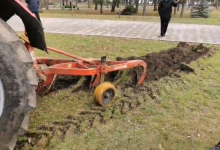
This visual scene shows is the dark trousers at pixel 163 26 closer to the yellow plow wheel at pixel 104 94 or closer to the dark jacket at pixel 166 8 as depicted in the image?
the dark jacket at pixel 166 8

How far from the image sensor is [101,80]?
14.2 feet

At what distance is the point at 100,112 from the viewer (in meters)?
3.91

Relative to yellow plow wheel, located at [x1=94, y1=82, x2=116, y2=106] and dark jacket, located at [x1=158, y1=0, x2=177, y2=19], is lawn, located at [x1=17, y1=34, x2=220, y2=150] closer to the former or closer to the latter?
yellow plow wheel, located at [x1=94, y1=82, x2=116, y2=106]

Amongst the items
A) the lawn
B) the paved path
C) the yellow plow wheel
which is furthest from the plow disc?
the paved path

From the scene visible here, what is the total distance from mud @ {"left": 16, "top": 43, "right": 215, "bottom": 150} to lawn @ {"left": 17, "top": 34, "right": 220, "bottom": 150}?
0.02 meters

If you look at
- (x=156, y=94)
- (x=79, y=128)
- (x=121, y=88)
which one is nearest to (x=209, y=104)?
(x=156, y=94)

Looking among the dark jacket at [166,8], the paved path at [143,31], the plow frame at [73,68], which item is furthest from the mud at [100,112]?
the dark jacket at [166,8]

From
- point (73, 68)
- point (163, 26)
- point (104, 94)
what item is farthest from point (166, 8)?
point (73, 68)

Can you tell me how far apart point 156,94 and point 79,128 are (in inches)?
63.7

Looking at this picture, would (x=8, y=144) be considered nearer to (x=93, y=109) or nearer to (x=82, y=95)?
(x=93, y=109)

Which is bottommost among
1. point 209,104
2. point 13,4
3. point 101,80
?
point 209,104

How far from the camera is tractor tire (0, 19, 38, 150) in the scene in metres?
2.26

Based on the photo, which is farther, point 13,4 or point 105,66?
point 105,66

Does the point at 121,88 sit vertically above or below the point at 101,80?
below
